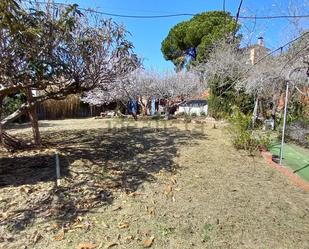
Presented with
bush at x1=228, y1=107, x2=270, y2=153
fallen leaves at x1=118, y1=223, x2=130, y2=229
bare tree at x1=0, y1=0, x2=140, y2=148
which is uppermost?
bare tree at x1=0, y1=0, x2=140, y2=148

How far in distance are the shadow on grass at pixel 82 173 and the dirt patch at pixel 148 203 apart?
0.05 ft

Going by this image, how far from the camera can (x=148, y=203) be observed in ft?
14.8

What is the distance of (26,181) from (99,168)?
56.2 inches

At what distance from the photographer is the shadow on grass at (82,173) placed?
163 inches

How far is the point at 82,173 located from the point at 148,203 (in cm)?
175

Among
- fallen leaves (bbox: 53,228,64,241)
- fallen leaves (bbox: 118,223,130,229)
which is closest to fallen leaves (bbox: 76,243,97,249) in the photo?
fallen leaves (bbox: 53,228,64,241)

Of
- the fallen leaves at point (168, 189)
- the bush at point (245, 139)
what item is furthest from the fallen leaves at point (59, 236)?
the bush at point (245, 139)

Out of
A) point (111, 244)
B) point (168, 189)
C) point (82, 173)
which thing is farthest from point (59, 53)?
point (111, 244)

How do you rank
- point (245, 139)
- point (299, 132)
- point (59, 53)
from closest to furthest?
point (59, 53) → point (245, 139) → point (299, 132)

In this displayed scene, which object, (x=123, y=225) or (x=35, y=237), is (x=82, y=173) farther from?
(x=35, y=237)

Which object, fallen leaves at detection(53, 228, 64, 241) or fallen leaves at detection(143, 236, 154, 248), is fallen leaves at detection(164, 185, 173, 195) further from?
fallen leaves at detection(53, 228, 64, 241)

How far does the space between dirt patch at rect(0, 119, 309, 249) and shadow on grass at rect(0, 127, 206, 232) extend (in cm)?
1

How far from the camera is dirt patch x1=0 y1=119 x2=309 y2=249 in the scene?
3521mm

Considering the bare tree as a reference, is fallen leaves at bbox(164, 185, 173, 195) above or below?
below
